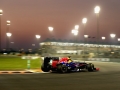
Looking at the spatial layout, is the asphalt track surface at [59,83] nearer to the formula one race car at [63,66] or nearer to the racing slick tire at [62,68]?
the racing slick tire at [62,68]

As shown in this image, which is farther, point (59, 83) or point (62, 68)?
point (62, 68)

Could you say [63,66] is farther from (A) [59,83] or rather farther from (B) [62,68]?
(A) [59,83]

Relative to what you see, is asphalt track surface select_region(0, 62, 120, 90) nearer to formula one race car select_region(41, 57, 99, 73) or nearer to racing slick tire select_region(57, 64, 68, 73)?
racing slick tire select_region(57, 64, 68, 73)

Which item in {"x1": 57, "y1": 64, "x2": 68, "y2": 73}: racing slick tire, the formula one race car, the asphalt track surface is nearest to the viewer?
the asphalt track surface

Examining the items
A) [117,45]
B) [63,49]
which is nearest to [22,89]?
[63,49]

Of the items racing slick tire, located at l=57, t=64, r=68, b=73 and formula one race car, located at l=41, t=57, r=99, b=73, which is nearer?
racing slick tire, located at l=57, t=64, r=68, b=73

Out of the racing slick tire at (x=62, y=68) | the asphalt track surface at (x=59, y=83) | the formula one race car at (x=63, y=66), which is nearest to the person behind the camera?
the asphalt track surface at (x=59, y=83)

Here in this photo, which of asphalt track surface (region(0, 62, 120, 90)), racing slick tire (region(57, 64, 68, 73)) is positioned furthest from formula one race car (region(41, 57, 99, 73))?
asphalt track surface (region(0, 62, 120, 90))

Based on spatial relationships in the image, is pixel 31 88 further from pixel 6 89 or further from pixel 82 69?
pixel 82 69

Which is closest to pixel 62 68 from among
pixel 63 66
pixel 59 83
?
pixel 63 66

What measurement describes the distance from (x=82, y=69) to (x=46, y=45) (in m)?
110

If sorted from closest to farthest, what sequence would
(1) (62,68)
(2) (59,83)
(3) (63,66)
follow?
(2) (59,83) → (1) (62,68) → (3) (63,66)

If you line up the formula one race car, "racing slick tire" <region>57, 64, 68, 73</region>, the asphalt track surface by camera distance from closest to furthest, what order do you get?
1. the asphalt track surface
2. "racing slick tire" <region>57, 64, 68, 73</region>
3. the formula one race car

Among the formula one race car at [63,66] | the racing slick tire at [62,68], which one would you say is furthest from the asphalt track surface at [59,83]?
the formula one race car at [63,66]
